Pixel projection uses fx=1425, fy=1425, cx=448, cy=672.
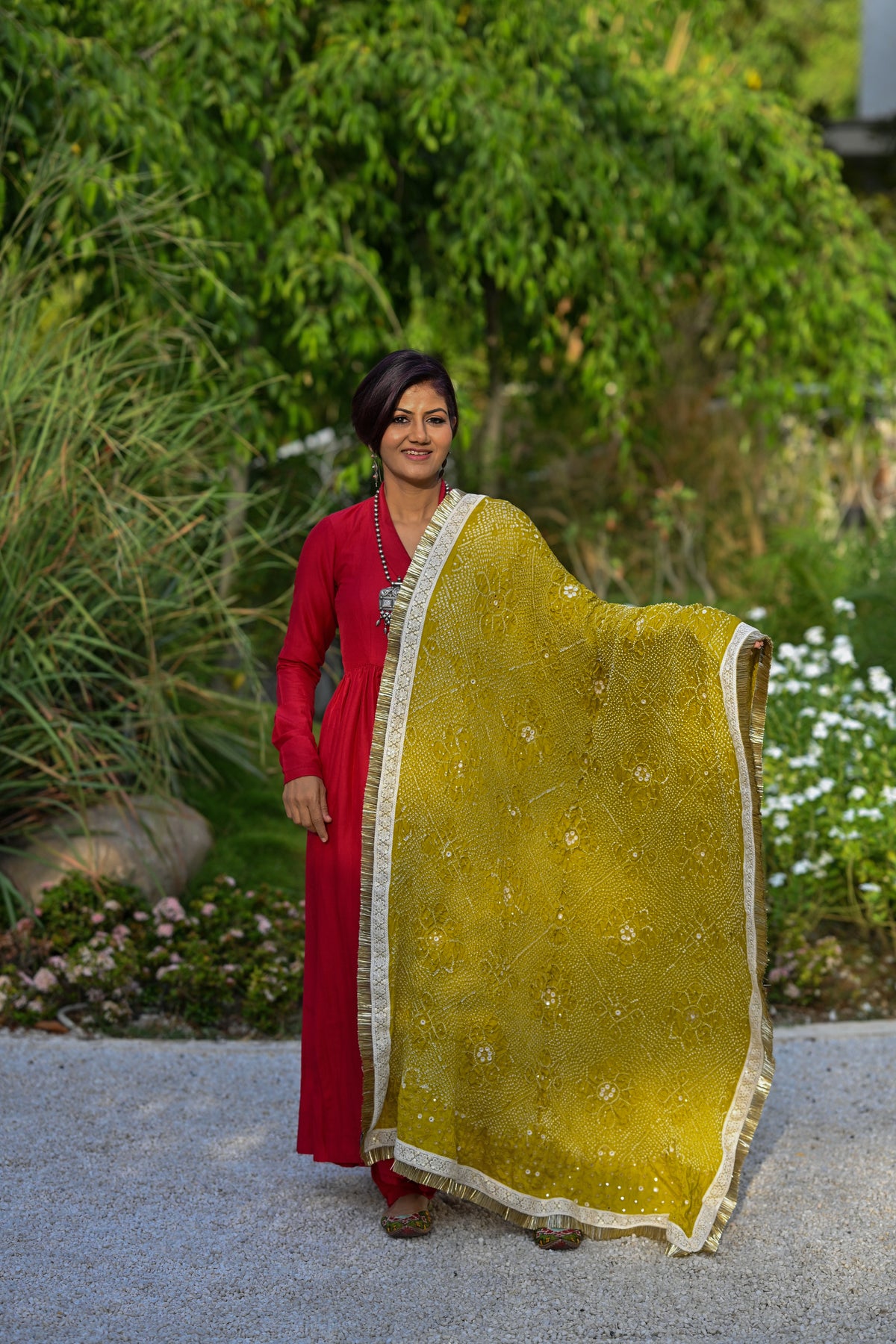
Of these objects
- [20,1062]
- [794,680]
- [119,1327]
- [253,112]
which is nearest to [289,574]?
[253,112]

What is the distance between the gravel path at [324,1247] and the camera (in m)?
2.53

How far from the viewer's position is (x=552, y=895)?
9.41ft

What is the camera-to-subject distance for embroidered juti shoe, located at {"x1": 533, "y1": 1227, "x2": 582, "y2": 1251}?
111 inches

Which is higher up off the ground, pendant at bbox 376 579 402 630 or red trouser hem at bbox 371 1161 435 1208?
pendant at bbox 376 579 402 630

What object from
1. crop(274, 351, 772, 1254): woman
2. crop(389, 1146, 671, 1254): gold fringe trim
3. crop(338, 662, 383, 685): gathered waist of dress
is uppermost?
crop(338, 662, 383, 685): gathered waist of dress

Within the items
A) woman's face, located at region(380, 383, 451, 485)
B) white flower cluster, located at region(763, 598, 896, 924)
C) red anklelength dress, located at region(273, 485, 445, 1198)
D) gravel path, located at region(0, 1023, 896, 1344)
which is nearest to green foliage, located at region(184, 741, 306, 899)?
gravel path, located at region(0, 1023, 896, 1344)

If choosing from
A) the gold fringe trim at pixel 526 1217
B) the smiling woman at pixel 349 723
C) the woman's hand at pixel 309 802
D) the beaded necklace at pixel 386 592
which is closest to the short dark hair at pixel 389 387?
the smiling woman at pixel 349 723

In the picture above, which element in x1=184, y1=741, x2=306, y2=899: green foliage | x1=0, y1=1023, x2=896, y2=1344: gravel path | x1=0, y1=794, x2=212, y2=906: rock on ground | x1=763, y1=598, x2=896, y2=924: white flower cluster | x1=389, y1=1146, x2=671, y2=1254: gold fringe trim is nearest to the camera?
x1=0, y1=1023, x2=896, y2=1344: gravel path

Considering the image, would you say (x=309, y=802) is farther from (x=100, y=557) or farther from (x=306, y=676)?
(x=100, y=557)

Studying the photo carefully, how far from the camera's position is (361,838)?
2850 millimetres

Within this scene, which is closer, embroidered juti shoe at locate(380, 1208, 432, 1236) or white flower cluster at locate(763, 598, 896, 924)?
embroidered juti shoe at locate(380, 1208, 432, 1236)

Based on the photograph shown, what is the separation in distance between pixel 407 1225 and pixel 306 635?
4.03 ft

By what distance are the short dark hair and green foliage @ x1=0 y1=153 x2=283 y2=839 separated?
179 centimetres

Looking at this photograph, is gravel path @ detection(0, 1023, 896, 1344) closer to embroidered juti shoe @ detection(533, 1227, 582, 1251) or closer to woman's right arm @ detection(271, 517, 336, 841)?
embroidered juti shoe @ detection(533, 1227, 582, 1251)
